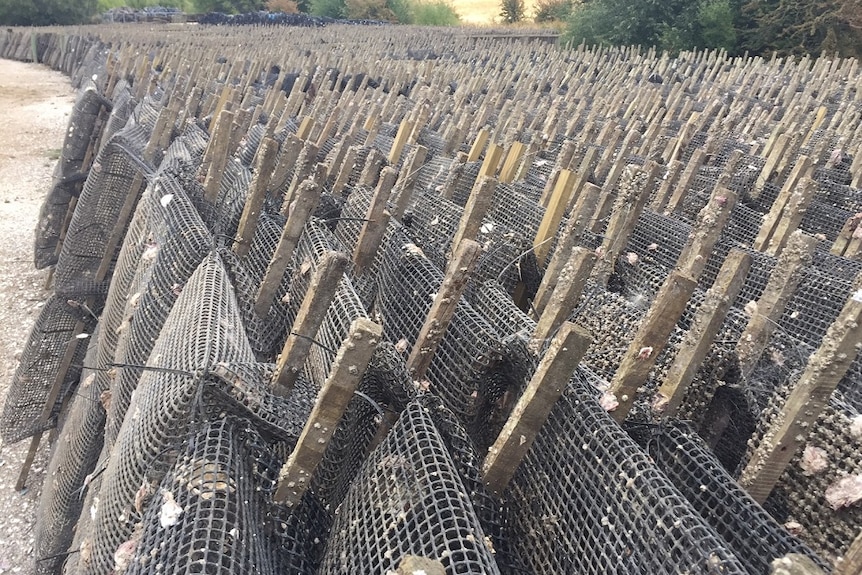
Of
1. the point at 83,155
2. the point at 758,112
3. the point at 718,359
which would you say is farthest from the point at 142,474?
the point at 758,112

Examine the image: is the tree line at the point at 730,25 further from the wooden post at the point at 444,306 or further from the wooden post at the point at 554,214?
the wooden post at the point at 444,306

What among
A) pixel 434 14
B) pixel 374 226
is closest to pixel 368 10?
pixel 434 14

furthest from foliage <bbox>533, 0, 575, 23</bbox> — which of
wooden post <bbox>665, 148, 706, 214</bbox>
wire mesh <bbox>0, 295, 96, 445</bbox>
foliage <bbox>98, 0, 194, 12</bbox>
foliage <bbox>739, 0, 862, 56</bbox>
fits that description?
wire mesh <bbox>0, 295, 96, 445</bbox>

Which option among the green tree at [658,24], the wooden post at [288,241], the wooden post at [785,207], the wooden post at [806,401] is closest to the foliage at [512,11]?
the green tree at [658,24]

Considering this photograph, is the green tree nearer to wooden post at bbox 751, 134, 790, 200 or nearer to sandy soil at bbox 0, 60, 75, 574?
sandy soil at bbox 0, 60, 75, 574

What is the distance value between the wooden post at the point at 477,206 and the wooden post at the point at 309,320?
102cm

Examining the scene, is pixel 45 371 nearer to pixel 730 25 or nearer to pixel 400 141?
pixel 400 141

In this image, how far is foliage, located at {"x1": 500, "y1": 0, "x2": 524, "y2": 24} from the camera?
1674 inches

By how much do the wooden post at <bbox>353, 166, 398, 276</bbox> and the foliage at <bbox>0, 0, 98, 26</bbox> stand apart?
38809mm

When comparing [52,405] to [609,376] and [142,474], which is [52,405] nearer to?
[142,474]

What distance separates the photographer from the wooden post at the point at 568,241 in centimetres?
321

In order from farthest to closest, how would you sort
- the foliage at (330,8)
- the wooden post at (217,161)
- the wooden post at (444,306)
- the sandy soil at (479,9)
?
the sandy soil at (479,9), the foliage at (330,8), the wooden post at (217,161), the wooden post at (444,306)

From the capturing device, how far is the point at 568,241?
3217mm

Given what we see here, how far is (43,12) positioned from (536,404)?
41.7m
